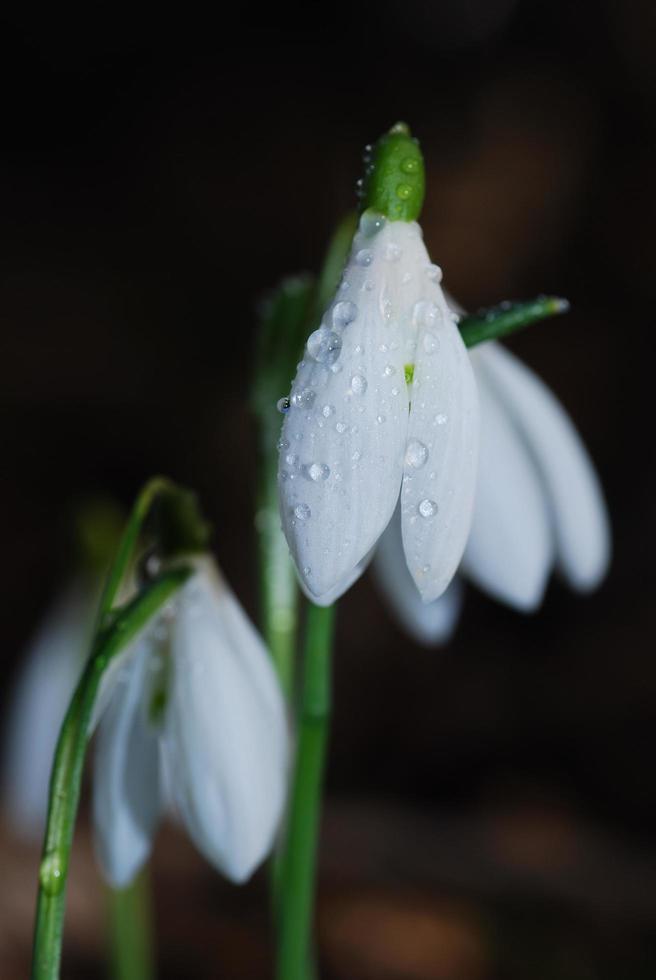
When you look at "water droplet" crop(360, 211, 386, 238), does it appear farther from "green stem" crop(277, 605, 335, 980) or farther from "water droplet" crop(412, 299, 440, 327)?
"green stem" crop(277, 605, 335, 980)

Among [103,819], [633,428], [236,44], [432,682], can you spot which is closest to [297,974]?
[103,819]

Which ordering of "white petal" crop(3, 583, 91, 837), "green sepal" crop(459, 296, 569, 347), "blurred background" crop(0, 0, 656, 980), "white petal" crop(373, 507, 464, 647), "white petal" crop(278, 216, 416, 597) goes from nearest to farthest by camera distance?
"white petal" crop(278, 216, 416, 597)
"green sepal" crop(459, 296, 569, 347)
"white petal" crop(373, 507, 464, 647)
"white petal" crop(3, 583, 91, 837)
"blurred background" crop(0, 0, 656, 980)

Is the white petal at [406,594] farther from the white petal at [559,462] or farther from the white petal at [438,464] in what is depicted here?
the white petal at [438,464]

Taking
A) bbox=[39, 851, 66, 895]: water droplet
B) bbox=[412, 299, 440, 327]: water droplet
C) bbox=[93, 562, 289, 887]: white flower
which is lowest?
bbox=[39, 851, 66, 895]: water droplet

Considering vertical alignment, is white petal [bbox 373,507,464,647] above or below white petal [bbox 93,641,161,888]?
above

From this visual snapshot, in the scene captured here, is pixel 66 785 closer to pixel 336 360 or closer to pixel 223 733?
pixel 223 733

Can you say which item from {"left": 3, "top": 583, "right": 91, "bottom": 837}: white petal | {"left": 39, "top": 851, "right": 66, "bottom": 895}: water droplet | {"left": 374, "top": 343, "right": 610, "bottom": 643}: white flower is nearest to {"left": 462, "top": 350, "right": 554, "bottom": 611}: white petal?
{"left": 374, "top": 343, "right": 610, "bottom": 643}: white flower
